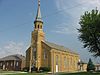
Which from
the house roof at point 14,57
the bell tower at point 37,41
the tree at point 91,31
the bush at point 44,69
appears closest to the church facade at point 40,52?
the bell tower at point 37,41

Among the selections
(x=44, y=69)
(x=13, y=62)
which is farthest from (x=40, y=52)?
(x=13, y=62)

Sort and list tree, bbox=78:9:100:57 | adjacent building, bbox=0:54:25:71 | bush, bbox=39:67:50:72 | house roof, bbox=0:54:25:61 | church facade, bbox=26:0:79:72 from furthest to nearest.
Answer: house roof, bbox=0:54:25:61, adjacent building, bbox=0:54:25:71, church facade, bbox=26:0:79:72, bush, bbox=39:67:50:72, tree, bbox=78:9:100:57

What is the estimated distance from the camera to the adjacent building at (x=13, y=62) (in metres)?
96.2

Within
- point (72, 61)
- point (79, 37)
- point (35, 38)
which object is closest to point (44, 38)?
point (35, 38)

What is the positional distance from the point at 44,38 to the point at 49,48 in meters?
5.42

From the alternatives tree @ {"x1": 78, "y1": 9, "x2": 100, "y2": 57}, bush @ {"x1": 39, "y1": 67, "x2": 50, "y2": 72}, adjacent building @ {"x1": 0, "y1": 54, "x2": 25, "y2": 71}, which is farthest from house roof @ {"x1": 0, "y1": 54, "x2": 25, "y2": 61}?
tree @ {"x1": 78, "y1": 9, "x2": 100, "y2": 57}

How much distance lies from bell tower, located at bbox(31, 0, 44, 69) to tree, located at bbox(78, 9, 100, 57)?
91.4 feet

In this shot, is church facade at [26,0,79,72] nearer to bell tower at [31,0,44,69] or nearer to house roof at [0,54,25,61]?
bell tower at [31,0,44,69]

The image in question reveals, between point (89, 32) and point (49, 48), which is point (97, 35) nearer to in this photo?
point (89, 32)

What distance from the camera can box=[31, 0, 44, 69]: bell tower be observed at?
83.5 metres

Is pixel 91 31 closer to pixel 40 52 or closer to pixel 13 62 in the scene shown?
pixel 40 52

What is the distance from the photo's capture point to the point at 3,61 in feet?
332

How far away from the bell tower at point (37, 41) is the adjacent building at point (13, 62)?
42.8 feet

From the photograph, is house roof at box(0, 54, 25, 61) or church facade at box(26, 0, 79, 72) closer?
church facade at box(26, 0, 79, 72)
